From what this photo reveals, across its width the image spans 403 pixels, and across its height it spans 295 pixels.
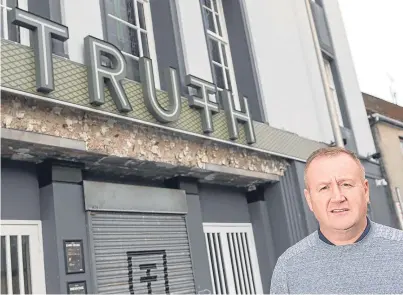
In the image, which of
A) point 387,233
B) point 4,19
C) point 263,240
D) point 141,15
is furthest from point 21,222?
point 263,240

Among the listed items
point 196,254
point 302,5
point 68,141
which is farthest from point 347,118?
point 68,141

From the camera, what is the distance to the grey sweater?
1346 millimetres

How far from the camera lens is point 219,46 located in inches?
323

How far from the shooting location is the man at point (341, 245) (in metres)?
1.36

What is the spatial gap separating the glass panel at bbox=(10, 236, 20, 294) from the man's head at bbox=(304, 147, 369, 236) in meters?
3.73

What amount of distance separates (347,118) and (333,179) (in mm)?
10570

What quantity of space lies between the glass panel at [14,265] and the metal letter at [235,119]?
3.29 meters

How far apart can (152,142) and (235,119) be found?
1666 mm

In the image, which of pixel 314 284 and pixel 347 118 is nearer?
pixel 314 284

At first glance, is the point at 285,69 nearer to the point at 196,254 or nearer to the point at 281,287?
the point at 196,254

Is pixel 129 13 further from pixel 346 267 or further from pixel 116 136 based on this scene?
pixel 346 267

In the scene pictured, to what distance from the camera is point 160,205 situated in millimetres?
5820

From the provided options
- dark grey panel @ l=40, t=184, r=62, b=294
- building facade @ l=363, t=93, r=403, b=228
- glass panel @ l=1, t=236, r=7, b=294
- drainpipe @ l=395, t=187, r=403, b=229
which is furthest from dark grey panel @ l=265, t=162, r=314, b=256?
drainpipe @ l=395, t=187, r=403, b=229

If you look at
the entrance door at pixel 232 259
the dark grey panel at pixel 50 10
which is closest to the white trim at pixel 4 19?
the dark grey panel at pixel 50 10
